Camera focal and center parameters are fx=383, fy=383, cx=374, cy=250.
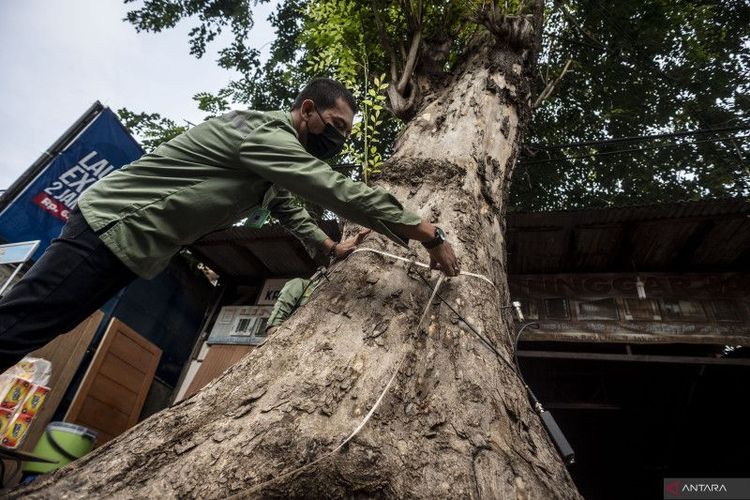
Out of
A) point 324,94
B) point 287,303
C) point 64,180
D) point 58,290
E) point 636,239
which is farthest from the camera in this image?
point 636,239

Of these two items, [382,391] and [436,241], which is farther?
[436,241]

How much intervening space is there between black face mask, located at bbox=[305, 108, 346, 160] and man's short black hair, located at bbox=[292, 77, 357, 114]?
5 centimetres

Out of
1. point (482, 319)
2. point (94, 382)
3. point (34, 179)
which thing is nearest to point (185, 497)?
point (482, 319)

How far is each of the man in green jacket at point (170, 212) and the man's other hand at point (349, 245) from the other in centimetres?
34

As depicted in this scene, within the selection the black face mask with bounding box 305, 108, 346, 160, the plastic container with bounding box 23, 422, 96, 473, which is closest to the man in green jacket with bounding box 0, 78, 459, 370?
the black face mask with bounding box 305, 108, 346, 160

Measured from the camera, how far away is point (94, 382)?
4.83 meters

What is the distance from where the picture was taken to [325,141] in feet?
6.45

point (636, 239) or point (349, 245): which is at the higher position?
point (636, 239)

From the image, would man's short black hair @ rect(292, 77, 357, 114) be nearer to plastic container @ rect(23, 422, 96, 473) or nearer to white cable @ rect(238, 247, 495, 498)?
white cable @ rect(238, 247, 495, 498)

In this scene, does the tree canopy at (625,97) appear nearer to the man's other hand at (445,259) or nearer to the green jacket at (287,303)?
the green jacket at (287,303)

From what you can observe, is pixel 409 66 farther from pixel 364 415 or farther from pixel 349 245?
pixel 364 415

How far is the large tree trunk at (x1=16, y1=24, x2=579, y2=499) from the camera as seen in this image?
0.93 meters

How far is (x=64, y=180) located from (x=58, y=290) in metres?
3.99

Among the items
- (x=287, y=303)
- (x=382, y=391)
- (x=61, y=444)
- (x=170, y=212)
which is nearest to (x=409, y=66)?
(x=287, y=303)
